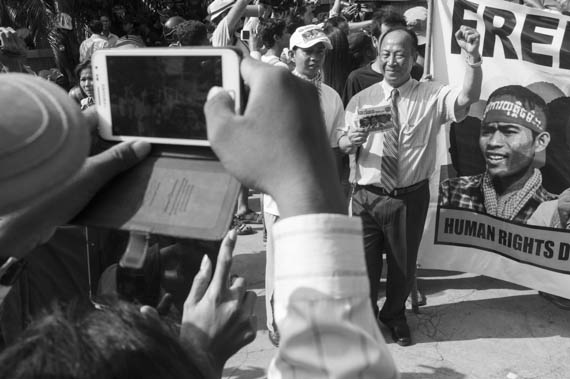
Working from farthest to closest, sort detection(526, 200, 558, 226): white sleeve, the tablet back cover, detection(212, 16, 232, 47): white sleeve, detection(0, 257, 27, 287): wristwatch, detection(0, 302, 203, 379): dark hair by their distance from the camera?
detection(212, 16, 232, 47): white sleeve, detection(526, 200, 558, 226): white sleeve, detection(0, 257, 27, 287): wristwatch, the tablet back cover, detection(0, 302, 203, 379): dark hair

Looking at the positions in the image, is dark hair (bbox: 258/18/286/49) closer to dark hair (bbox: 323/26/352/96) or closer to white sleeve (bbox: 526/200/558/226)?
dark hair (bbox: 323/26/352/96)

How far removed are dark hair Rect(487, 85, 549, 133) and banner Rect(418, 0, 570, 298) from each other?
2cm

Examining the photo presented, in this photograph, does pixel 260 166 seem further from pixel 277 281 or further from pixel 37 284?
pixel 37 284

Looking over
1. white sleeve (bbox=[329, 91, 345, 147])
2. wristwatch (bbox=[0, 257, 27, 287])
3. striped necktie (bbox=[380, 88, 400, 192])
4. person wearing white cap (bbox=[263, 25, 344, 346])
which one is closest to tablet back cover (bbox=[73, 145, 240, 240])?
wristwatch (bbox=[0, 257, 27, 287])

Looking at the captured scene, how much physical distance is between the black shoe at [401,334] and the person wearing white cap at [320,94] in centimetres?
68

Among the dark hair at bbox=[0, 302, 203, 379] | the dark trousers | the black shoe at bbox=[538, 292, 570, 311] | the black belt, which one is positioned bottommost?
the black shoe at bbox=[538, 292, 570, 311]

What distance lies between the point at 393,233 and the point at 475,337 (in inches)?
31.2

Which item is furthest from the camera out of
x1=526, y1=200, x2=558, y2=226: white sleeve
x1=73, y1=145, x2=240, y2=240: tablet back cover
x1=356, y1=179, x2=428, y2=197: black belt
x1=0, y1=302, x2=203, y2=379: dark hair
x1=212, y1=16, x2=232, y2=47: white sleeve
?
x1=212, y1=16, x2=232, y2=47: white sleeve

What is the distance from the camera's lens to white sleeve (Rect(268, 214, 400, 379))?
686mm

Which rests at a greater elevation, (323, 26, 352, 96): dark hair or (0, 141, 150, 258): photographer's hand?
(0, 141, 150, 258): photographer's hand

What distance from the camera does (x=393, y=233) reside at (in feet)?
10.7

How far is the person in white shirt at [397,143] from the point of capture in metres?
3.11

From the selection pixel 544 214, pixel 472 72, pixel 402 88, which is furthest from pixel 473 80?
pixel 544 214

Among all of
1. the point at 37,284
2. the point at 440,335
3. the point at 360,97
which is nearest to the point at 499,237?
the point at 440,335
